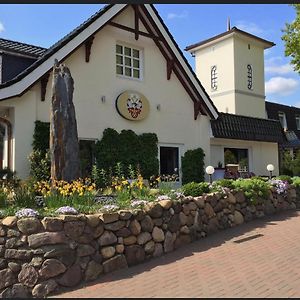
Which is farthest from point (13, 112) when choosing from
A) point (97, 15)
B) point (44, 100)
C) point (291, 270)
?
point (291, 270)

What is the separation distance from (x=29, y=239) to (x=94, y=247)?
3.41 feet

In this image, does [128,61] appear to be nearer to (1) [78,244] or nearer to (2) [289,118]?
(1) [78,244]

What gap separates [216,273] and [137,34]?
1168cm

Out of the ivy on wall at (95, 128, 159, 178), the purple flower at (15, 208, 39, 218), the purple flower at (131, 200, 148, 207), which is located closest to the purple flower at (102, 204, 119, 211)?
the purple flower at (131, 200, 148, 207)

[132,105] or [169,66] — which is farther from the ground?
[169,66]

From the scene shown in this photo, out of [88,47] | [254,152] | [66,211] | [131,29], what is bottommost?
[66,211]

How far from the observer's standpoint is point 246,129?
819 inches

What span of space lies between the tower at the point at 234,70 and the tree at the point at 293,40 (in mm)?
9038

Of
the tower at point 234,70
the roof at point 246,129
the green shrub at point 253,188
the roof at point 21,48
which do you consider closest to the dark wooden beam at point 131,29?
the roof at point 21,48

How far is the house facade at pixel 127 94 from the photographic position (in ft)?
43.8

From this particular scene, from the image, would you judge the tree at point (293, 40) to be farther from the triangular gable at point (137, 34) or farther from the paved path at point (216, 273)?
the paved path at point (216, 273)

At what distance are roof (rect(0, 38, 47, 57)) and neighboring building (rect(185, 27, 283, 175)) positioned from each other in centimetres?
1029

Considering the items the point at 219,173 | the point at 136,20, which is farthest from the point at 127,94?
the point at 219,173

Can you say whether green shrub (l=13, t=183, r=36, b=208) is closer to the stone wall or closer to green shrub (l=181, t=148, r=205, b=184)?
the stone wall
